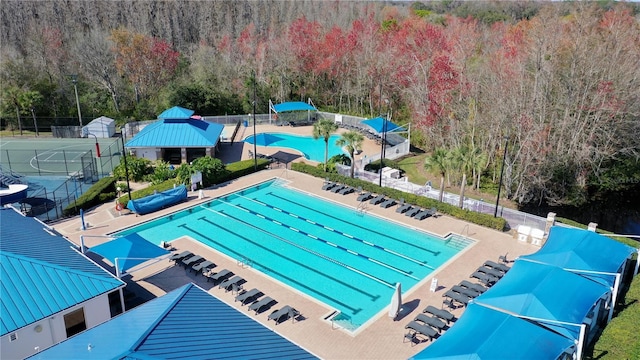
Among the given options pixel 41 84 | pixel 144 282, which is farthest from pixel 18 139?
pixel 144 282

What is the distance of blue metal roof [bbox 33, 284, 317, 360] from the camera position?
370 inches

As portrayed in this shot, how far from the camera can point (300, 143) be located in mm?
44719

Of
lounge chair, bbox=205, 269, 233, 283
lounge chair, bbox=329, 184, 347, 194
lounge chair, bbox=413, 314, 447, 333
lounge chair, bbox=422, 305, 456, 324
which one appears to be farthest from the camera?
lounge chair, bbox=329, 184, 347, 194

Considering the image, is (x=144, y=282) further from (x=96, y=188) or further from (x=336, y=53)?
(x=336, y=53)

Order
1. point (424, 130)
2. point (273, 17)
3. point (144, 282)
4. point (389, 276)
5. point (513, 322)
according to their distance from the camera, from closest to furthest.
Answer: point (513, 322)
point (144, 282)
point (389, 276)
point (424, 130)
point (273, 17)

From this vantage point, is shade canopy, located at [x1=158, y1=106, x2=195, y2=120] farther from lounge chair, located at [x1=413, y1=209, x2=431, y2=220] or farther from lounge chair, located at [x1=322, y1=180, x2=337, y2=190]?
lounge chair, located at [x1=413, y1=209, x2=431, y2=220]

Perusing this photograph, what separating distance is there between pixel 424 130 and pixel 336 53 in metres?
19.4

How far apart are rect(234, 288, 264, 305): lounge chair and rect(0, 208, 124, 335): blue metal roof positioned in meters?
4.85

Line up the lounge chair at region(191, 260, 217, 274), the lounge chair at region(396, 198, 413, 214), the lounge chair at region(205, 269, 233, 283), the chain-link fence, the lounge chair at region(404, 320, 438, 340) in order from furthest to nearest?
the lounge chair at region(396, 198, 413, 214), the chain-link fence, the lounge chair at region(191, 260, 217, 274), the lounge chair at region(205, 269, 233, 283), the lounge chair at region(404, 320, 438, 340)

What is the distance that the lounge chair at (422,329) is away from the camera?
16.4 metres

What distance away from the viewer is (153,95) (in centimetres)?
5406

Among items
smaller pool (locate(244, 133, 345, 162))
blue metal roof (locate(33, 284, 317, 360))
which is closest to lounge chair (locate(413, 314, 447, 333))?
blue metal roof (locate(33, 284, 317, 360))

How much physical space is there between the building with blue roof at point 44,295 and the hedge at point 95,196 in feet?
33.0

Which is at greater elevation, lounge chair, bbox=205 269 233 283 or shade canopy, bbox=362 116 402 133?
shade canopy, bbox=362 116 402 133
